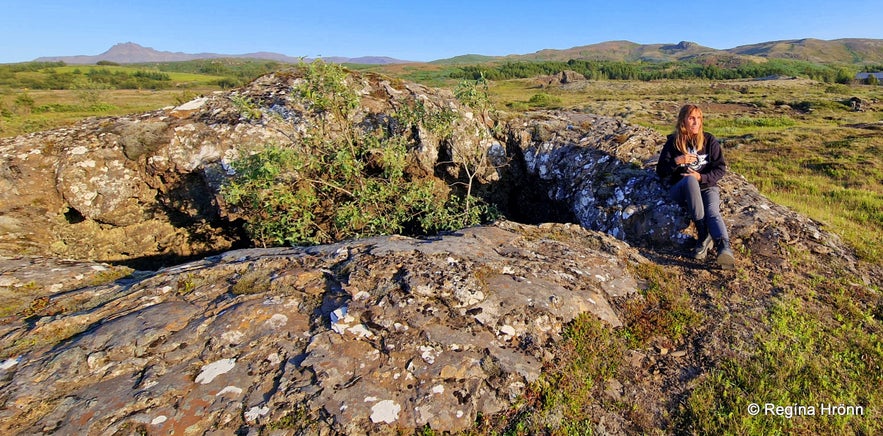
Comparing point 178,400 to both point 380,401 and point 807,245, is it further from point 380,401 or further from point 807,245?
point 807,245

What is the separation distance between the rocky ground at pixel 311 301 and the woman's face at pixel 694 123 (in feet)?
4.07

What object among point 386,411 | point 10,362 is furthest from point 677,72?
point 10,362

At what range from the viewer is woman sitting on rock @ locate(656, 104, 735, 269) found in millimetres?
6350

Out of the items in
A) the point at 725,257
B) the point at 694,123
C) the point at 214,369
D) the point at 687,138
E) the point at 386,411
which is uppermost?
the point at 694,123

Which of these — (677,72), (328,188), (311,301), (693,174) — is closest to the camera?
(311,301)

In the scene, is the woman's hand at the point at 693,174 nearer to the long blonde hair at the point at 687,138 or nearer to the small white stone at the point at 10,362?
the long blonde hair at the point at 687,138

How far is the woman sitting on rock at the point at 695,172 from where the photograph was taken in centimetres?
635

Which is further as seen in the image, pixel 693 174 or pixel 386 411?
pixel 693 174

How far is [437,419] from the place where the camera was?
3098 millimetres

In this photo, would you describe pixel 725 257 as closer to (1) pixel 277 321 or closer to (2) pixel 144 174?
(1) pixel 277 321

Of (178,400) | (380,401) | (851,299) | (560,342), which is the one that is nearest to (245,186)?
(178,400)

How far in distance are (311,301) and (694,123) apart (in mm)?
7053

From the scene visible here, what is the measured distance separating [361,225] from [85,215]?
19.4 ft

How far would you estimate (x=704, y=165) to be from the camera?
702 cm
